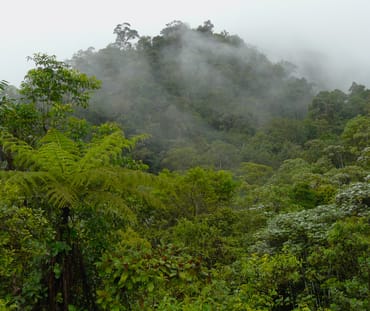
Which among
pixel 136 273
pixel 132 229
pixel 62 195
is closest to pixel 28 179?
pixel 62 195

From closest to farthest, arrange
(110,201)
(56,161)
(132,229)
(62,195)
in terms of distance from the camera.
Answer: (62,195)
(110,201)
(56,161)
(132,229)

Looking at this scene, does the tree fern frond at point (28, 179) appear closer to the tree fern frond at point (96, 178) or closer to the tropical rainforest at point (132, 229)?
the tropical rainforest at point (132, 229)

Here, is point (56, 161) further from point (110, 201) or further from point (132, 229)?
point (132, 229)

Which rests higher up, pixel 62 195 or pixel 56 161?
pixel 56 161

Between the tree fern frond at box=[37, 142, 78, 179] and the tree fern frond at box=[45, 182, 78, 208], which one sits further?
the tree fern frond at box=[37, 142, 78, 179]

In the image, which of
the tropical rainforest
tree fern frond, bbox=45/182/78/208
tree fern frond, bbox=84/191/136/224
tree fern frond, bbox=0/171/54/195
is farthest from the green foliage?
tree fern frond, bbox=0/171/54/195

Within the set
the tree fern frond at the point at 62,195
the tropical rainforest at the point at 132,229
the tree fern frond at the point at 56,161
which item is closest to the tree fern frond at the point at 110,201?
the tropical rainforest at the point at 132,229

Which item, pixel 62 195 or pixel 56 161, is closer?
pixel 62 195

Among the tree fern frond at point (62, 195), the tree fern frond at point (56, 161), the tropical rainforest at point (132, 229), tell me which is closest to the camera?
the tree fern frond at point (62, 195)

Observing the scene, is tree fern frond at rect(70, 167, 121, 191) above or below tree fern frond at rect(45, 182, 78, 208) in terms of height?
above

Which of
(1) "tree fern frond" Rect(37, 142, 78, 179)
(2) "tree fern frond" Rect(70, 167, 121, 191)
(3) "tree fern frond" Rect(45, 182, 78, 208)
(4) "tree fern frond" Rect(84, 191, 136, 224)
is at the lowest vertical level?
(4) "tree fern frond" Rect(84, 191, 136, 224)

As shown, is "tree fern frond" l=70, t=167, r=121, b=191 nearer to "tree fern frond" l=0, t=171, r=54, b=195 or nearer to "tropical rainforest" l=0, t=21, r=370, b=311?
"tropical rainforest" l=0, t=21, r=370, b=311

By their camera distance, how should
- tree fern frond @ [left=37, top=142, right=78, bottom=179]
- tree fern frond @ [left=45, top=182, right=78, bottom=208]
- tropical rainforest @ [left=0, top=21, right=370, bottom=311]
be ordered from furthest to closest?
tree fern frond @ [left=37, top=142, right=78, bottom=179] < tropical rainforest @ [left=0, top=21, right=370, bottom=311] < tree fern frond @ [left=45, top=182, right=78, bottom=208]

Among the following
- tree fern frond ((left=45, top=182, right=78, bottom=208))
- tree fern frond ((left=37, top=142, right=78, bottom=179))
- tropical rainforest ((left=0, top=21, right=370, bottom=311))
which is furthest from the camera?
tree fern frond ((left=37, top=142, right=78, bottom=179))
